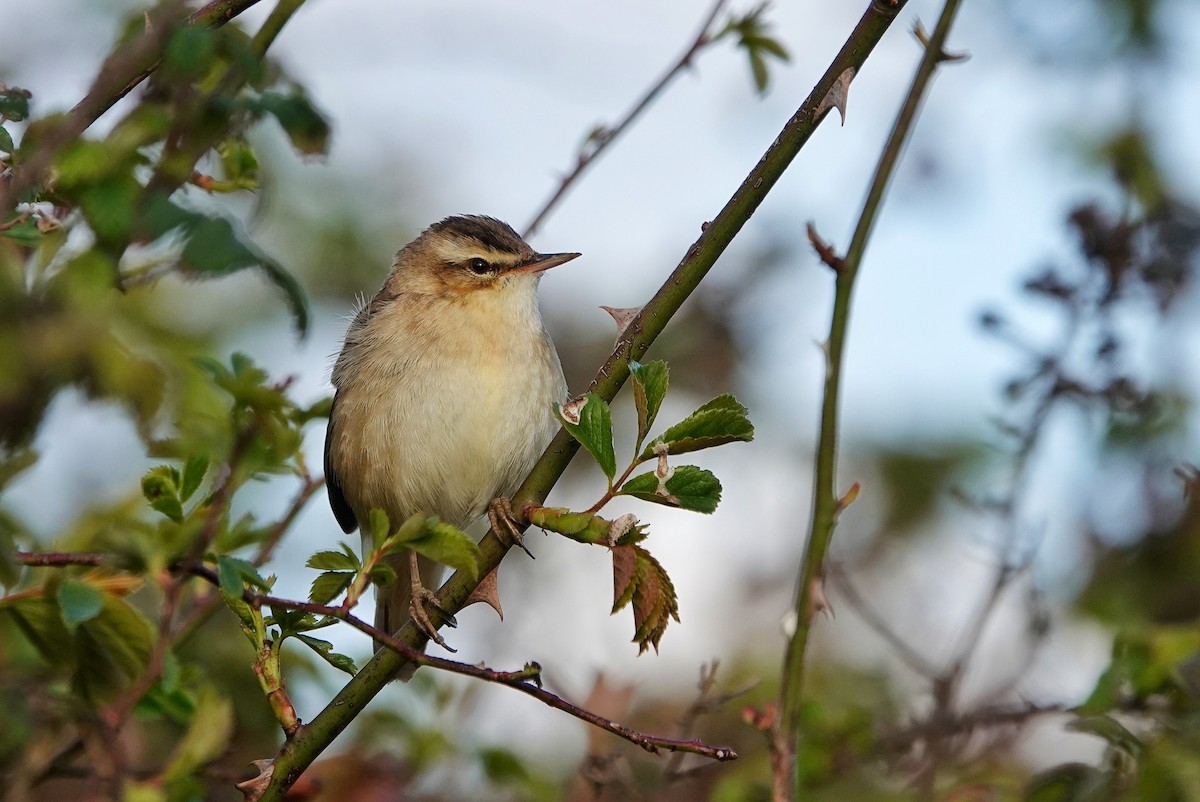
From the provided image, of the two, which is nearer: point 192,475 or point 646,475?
point 646,475

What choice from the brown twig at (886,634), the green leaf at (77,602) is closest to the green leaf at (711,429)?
the green leaf at (77,602)

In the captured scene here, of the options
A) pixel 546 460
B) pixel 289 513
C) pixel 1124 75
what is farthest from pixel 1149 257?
pixel 289 513

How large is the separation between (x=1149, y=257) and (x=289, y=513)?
231cm

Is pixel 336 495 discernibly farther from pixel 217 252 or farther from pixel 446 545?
pixel 217 252

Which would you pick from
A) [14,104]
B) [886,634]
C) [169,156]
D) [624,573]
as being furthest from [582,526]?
[886,634]

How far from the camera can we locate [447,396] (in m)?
3.80

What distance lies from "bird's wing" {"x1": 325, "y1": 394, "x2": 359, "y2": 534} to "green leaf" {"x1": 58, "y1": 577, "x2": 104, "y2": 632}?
7.29 feet

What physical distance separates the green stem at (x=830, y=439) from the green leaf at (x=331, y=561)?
0.68 metres

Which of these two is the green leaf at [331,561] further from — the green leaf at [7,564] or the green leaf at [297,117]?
the green leaf at [297,117]

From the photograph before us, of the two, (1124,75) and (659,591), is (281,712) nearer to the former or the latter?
(659,591)

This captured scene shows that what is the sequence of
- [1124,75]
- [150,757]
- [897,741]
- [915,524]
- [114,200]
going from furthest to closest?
1. [915,524]
2. [1124,75]
3. [150,757]
4. [897,741]
5. [114,200]

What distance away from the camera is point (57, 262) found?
227cm

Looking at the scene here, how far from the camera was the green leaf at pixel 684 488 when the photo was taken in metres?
1.92

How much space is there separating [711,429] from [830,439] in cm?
19
